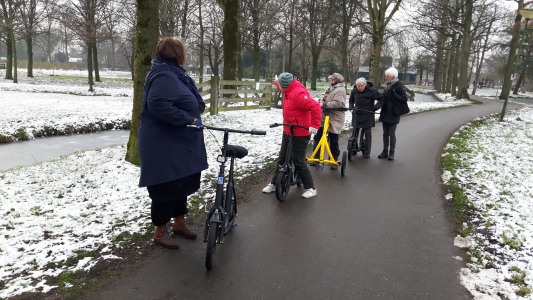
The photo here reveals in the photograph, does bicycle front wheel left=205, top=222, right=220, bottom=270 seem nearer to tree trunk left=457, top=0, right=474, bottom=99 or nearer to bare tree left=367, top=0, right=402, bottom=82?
bare tree left=367, top=0, right=402, bottom=82

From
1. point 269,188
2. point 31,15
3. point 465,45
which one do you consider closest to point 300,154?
point 269,188

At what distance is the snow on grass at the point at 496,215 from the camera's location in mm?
3422

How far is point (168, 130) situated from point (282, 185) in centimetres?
227

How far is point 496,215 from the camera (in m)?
4.95

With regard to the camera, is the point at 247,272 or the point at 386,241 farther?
the point at 386,241

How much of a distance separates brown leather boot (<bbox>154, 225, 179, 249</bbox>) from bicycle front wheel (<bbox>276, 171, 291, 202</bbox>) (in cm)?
176

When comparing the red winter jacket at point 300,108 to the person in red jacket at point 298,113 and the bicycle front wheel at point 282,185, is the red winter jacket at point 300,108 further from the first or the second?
the bicycle front wheel at point 282,185

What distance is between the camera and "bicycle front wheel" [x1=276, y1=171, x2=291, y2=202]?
5.16 metres

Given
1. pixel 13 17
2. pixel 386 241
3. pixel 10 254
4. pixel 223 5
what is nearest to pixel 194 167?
pixel 10 254

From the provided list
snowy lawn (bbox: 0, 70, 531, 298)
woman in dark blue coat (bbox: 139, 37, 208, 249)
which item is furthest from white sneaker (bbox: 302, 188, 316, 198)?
woman in dark blue coat (bbox: 139, 37, 208, 249)

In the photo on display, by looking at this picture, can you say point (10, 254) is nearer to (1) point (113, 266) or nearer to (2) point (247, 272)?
(1) point (113, 266)

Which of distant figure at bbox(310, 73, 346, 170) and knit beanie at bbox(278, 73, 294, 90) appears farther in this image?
distant figure at bbox(310, 73, 346, 170)

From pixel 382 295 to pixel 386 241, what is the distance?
1149 mm

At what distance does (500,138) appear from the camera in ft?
39.4
